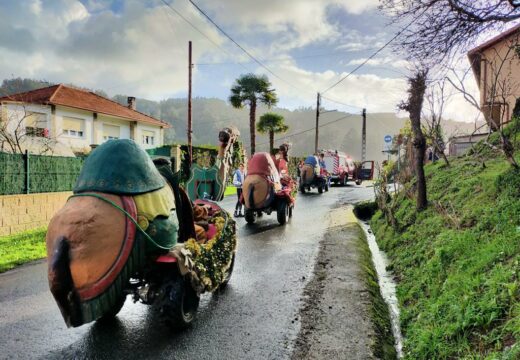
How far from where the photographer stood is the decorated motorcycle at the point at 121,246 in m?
3.16

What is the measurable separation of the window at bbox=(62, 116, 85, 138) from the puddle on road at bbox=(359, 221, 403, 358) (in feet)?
78.0

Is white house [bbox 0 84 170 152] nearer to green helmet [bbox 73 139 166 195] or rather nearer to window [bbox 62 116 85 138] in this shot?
window [bbox 62 116 85 138]

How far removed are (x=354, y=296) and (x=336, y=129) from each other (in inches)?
6365

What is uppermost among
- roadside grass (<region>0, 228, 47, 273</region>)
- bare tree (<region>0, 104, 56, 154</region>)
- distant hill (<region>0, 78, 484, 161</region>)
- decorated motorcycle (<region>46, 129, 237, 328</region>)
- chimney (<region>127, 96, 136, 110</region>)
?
distant hill (<region>0, 78, 484, 161</region>)

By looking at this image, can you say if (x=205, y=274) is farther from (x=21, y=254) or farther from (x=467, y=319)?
(x=21, y=254)

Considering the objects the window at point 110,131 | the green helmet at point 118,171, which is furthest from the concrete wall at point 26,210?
the window at point 110,131

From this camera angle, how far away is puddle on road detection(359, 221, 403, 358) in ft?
14.0

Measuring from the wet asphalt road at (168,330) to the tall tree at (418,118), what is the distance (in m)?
3.76

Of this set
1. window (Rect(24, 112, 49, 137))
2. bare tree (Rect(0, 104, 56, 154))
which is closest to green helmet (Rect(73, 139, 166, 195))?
bare tree (Rect(0, 104, 56, 154))

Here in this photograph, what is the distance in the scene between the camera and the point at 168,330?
4.10 m

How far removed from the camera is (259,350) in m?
3.66

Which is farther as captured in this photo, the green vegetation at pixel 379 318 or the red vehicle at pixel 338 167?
the red vehicle at pixel 338 167

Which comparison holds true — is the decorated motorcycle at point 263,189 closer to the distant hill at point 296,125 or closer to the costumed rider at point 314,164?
the costumed rider at point 314,164

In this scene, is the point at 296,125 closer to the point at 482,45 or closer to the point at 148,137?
the point at 148,137
